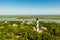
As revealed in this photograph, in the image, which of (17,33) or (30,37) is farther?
(17,33)

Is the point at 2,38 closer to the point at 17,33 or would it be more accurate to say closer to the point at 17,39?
the point at 17,39

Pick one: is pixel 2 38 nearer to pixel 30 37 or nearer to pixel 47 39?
pixel 30 37

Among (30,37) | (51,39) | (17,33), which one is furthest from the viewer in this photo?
(17,33)

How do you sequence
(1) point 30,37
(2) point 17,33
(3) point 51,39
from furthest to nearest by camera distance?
(2) point 17,33
(1) point 30,37
(3) point 51,39

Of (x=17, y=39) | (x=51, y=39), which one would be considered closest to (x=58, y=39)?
(x=51, y=39)

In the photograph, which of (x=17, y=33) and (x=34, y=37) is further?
(x=17, y=33)

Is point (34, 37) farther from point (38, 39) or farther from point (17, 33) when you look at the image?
point (17, 33)

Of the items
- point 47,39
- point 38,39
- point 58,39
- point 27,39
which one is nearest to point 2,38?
point 27,39
